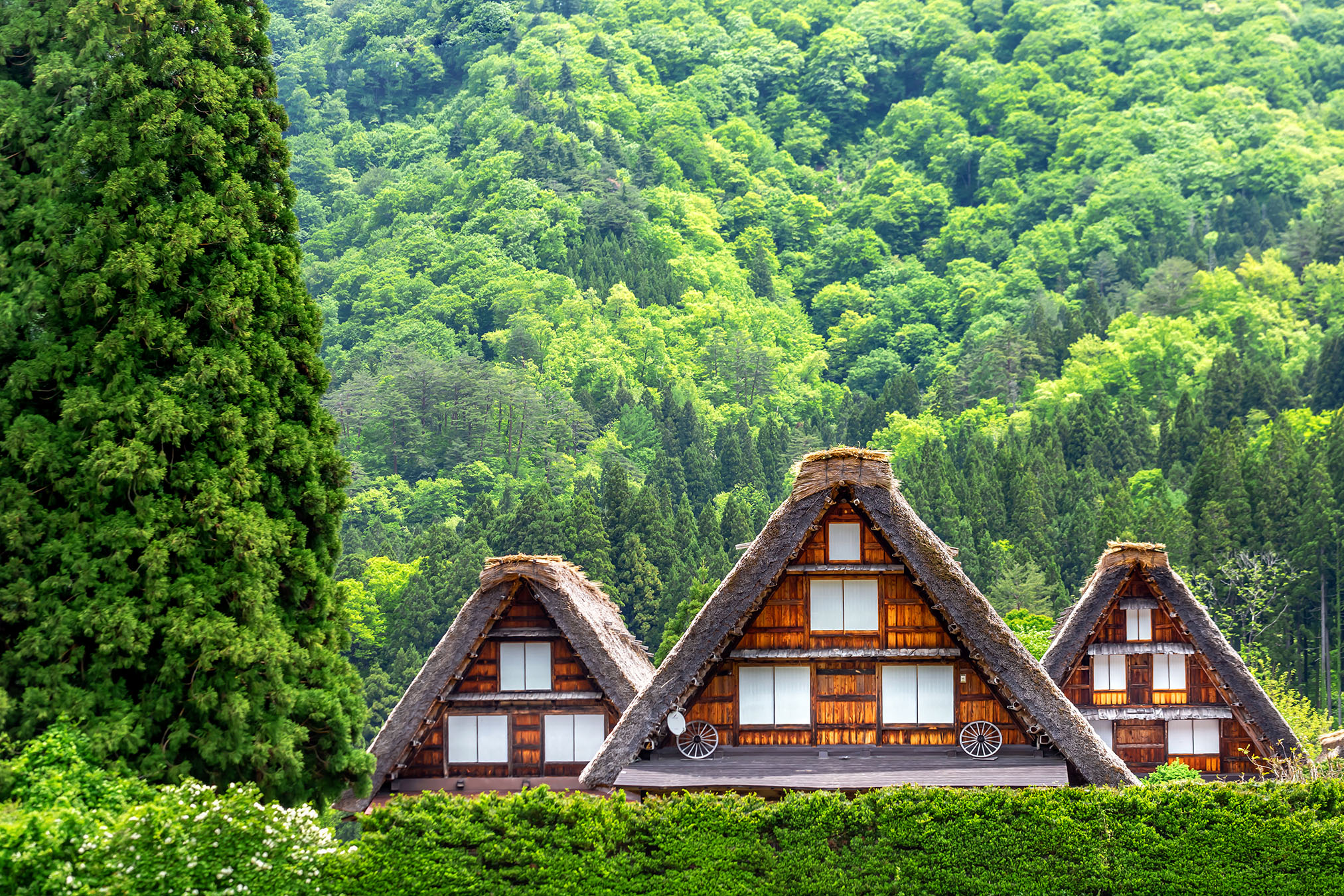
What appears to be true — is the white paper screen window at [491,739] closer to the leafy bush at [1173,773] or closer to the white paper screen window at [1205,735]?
the leafy bush at [1173,773]

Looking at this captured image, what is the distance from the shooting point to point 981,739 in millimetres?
24266

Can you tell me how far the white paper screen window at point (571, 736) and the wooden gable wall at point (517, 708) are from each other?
103 mm

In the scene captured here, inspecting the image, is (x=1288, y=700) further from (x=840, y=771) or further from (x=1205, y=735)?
(x=840, y=771)

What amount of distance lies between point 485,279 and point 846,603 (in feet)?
424

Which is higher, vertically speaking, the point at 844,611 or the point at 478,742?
the point at 844,611

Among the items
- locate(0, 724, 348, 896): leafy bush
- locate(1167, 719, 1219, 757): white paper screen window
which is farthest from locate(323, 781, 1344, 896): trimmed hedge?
locate(1167, 719, 1219, 757): white paper screen window

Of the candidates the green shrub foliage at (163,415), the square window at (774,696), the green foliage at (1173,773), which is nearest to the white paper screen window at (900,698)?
the square window at (774,696)

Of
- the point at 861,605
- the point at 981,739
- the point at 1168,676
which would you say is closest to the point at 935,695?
the point at 981,739

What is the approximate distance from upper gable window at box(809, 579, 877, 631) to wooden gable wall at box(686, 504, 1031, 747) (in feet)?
0.30

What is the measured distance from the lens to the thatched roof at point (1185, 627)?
3189cm

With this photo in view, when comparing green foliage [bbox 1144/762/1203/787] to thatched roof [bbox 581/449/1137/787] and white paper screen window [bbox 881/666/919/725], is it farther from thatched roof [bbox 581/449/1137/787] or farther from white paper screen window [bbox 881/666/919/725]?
white paper screen window [bbox 881/666/919/725]

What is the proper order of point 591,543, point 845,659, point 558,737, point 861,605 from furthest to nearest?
point 591,543, point 558,737, point 861,605, point 845,659

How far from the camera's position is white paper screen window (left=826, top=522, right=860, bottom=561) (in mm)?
24516

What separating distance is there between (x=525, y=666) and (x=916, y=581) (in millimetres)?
8310
